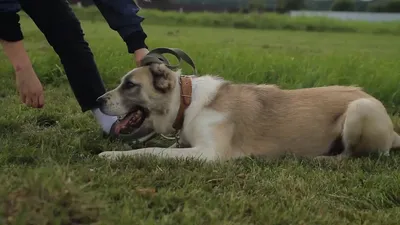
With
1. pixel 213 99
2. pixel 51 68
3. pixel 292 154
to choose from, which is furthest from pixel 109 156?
pixel 51 68

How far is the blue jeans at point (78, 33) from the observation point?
3789mm

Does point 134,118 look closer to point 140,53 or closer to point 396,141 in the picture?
point 140,53

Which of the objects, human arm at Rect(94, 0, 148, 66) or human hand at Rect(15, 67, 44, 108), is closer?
human hand at Rect(15, 67, 44, 108)

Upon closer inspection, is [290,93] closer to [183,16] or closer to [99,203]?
[99,203]

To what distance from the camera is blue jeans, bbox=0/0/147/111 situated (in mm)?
3789

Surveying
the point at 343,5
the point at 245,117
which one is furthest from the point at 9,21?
the point at 343,5

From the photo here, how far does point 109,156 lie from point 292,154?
126 cm

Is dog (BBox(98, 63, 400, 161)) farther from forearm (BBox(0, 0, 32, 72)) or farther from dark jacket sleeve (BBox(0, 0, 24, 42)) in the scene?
dark jacket sleeve (BBox(0, 0, 24, 42))

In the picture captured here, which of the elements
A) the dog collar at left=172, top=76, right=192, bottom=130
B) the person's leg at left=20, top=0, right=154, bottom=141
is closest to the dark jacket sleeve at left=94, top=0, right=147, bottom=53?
the person's leg at left=20, top=0, right=154, bottom=141

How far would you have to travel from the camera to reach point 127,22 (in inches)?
156

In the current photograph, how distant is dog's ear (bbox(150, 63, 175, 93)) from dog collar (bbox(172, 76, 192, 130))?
3.1 inches

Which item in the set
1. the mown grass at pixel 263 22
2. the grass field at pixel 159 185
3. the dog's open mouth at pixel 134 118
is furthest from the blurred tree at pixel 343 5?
the dog's open mouth at pixel 134 118

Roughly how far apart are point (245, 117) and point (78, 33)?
1325 mm

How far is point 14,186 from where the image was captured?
2076 mm
